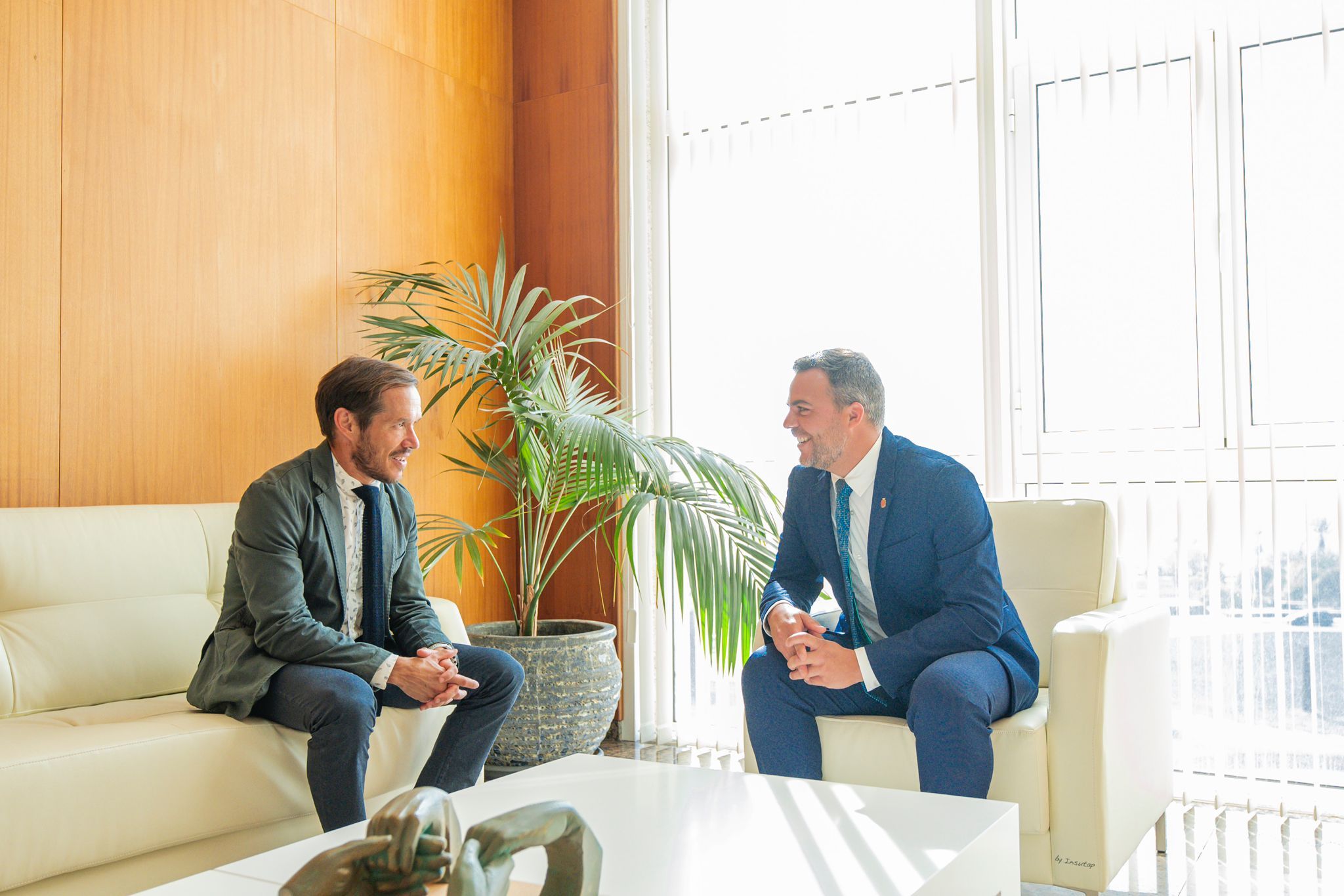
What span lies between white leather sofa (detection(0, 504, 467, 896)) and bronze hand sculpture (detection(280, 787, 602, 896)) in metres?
1.04

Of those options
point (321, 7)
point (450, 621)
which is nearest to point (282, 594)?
point (450, 621)

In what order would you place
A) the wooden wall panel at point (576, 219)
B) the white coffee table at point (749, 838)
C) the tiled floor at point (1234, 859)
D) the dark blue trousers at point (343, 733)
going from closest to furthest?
1. the white coffee table at point (749, 838)
2. the dark blue trousers at point (343, 733)
3. the tiled floor at point (1234, 859)
4. the wooden wall panel at point (576, 219)

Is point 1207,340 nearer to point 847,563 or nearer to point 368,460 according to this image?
point 847,563

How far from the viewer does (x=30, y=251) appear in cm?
259

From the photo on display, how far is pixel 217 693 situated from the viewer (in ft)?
6.97

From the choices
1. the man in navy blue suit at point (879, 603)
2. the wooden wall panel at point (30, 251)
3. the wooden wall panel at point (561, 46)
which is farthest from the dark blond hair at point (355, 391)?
the wooden wall panel at point (561, 46)

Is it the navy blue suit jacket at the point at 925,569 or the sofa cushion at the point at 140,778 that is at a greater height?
the navy blue suit jacket at the point at 925,569

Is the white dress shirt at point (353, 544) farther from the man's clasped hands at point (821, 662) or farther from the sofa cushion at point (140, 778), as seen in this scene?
the man's clasped hands at point (821, 662)

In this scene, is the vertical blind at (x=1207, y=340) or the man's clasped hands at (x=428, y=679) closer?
the man's clasped hands at (x=428, y=679)

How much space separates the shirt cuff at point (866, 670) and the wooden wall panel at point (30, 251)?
2.00m

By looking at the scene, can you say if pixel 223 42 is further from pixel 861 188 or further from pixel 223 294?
pixel 861 188

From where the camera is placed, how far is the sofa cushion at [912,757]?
199 centimetres

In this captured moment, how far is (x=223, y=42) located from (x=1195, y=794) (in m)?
3.53

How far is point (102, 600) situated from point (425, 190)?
1962 mm
